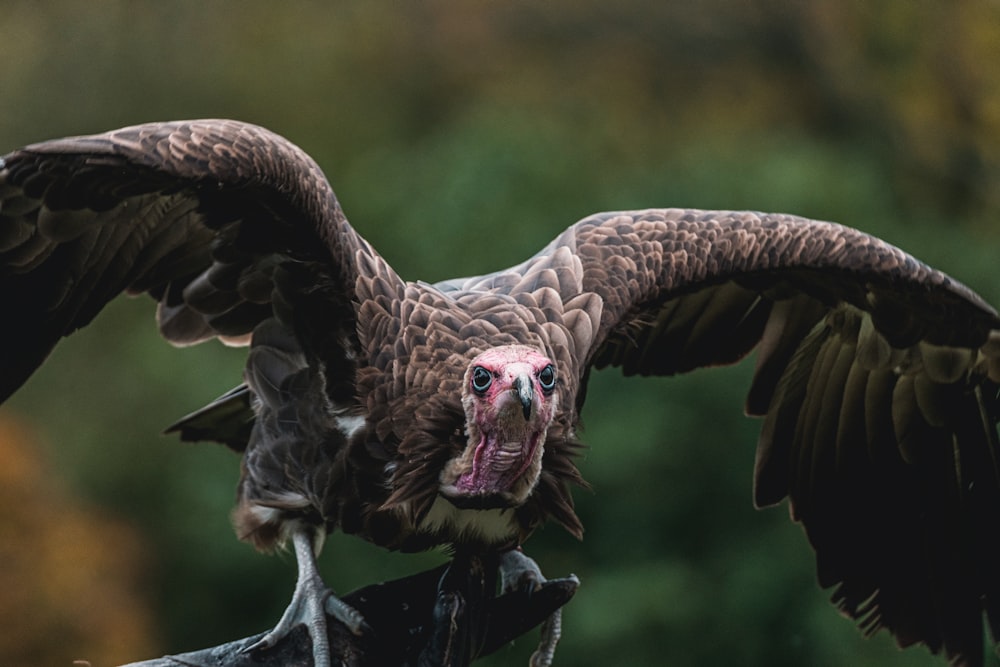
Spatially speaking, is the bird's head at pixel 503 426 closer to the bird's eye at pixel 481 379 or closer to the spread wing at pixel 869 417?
the bird's eye at pixel 481 379

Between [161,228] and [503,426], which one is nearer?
[503,426]

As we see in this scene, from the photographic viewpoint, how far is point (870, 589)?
760cm

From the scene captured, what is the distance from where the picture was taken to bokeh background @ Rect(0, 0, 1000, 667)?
16375 millimetres

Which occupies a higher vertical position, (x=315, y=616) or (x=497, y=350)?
(x=497, y=350)

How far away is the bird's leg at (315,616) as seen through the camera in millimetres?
6344

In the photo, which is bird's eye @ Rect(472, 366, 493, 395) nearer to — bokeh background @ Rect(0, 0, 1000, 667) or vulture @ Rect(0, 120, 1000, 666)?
vulture @ Rect(0, 120, 1000, 666)

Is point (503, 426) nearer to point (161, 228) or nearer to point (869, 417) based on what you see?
point (161, 228)

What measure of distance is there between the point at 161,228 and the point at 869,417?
125 inches

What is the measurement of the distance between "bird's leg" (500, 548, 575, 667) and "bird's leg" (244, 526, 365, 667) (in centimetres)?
73

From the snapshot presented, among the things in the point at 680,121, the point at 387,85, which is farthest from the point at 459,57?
the point at 680,121

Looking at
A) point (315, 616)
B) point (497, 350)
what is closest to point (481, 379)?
point (497, 350)

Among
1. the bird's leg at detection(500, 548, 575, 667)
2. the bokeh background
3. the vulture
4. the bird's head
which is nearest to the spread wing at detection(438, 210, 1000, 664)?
the vulture

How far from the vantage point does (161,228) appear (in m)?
6.49

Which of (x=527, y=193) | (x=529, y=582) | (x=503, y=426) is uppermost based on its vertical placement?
(x=503, y=426)
